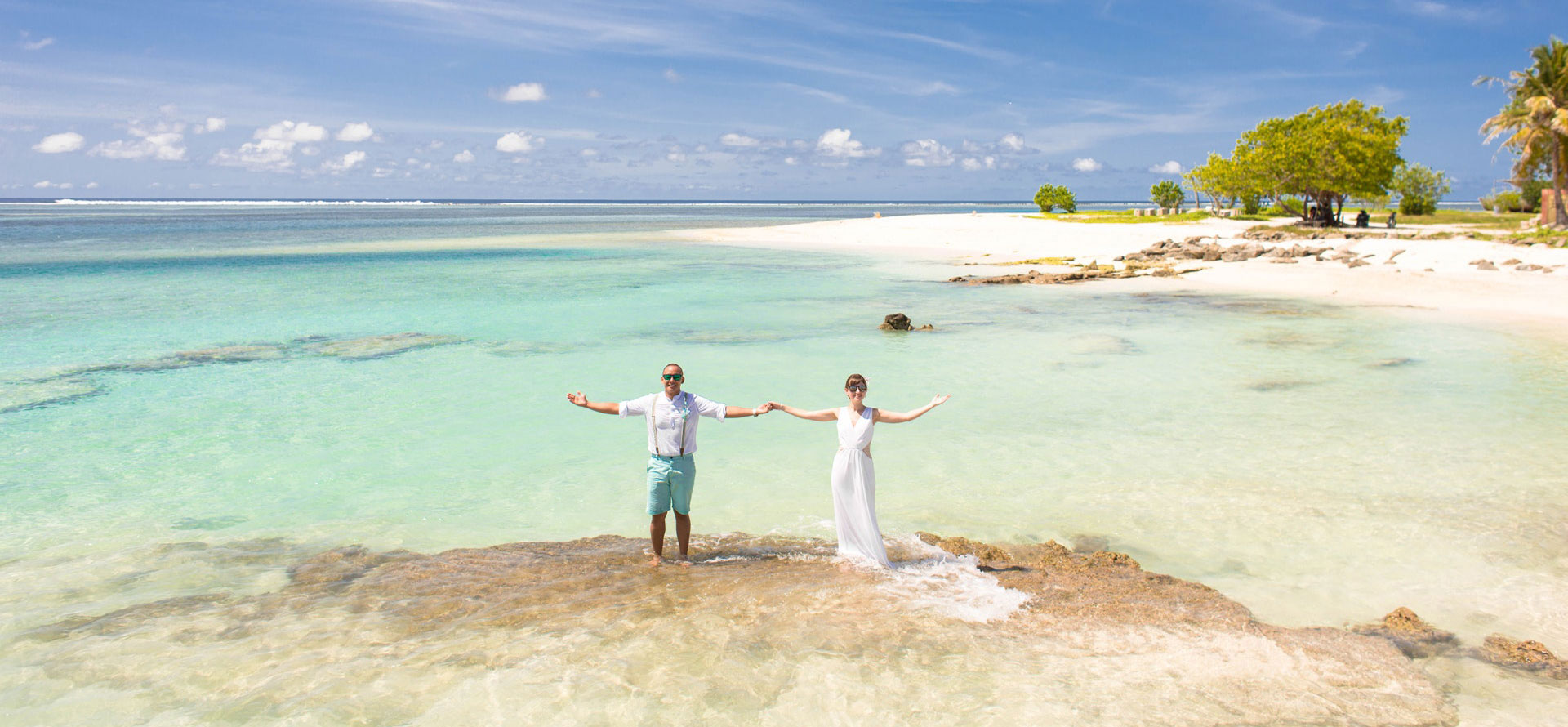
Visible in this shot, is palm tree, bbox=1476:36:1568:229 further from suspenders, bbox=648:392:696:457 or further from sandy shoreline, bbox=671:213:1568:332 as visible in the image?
suspenders, bbox=648:392:696:457

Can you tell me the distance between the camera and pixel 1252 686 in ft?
18.9

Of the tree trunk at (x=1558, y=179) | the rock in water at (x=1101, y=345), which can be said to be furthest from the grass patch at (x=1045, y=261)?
the tree trunk at (x=1558, y=179)

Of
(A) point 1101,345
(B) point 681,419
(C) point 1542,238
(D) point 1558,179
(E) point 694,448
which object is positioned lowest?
(A) point 1101,345

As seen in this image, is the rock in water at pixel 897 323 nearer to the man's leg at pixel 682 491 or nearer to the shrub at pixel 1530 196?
the man's leg at pixel 682 491

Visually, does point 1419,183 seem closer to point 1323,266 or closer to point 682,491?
point 1323,266

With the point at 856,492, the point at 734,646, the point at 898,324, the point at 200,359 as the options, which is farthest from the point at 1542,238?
the point at 200,359

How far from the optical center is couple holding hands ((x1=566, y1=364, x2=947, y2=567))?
23.6 feet

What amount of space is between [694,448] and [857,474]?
1.44m

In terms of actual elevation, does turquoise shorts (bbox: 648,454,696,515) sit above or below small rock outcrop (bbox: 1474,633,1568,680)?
above

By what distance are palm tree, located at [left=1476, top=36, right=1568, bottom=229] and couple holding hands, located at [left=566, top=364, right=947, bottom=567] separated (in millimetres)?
49057

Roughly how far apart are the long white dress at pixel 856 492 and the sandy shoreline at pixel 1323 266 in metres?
20.5

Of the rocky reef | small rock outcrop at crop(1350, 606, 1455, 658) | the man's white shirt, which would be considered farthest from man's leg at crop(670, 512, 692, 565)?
the rocky reef

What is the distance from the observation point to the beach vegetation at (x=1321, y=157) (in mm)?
50281

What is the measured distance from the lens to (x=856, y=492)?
289 inches
